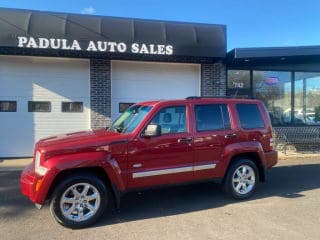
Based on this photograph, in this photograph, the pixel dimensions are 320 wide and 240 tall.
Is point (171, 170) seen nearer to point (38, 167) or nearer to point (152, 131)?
point (152, 131)

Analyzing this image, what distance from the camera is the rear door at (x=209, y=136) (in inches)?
263

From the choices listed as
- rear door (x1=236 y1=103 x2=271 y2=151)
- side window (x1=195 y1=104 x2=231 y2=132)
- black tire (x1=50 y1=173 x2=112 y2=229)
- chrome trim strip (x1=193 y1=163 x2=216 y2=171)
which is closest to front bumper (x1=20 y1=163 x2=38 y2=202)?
black tire (x1=50 y1=173 x2=112 y2=229)

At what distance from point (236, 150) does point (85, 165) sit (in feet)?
9.34

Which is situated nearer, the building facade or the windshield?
the windshield

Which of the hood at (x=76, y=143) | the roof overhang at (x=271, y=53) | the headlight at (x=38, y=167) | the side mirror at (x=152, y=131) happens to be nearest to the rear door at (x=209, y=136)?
the side mirror at (x=152, y=131)

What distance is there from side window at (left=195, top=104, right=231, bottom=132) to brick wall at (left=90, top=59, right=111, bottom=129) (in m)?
6.18

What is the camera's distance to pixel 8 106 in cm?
1212

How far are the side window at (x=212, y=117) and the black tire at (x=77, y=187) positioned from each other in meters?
2.04

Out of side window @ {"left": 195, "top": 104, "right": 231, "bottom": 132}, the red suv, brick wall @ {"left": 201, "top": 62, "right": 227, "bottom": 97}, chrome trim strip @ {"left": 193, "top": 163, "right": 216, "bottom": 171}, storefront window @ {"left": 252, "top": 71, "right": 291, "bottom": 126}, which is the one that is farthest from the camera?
storefront window @ {"left": 252, "top": 71, "right": 291, "bottom": 126}

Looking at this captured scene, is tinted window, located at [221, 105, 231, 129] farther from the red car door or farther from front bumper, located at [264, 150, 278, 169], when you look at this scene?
front bumper, located at [264, 150, 278, 169]

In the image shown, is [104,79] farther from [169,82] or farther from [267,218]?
[267,218]

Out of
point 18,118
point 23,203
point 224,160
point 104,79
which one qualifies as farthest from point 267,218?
point 18,118

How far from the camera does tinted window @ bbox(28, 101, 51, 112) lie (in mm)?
12284

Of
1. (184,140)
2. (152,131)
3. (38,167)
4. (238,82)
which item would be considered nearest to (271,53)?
(238,82)
